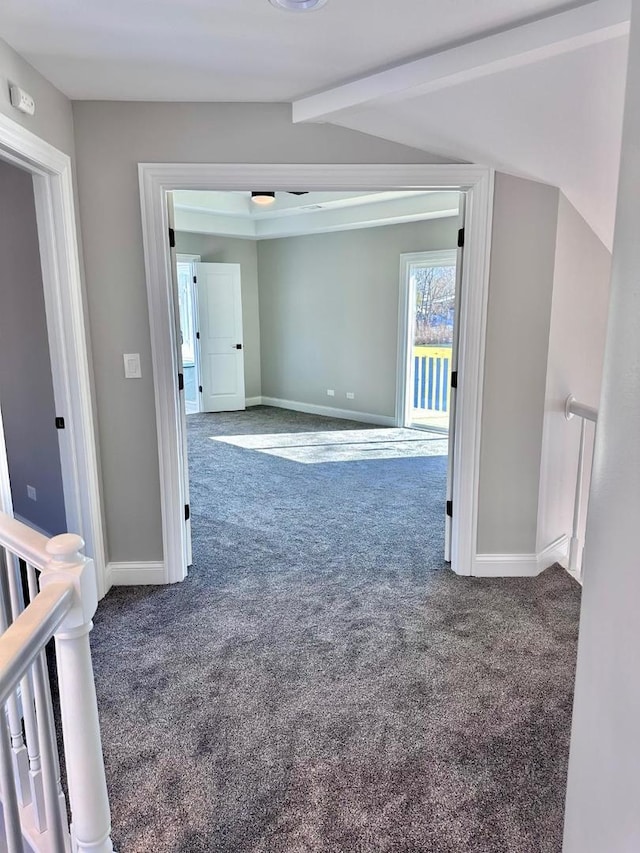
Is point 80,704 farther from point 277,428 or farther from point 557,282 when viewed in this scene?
point 277,428

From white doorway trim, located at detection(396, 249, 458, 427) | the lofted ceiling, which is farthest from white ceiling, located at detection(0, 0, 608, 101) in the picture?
white doorway trim, located at detection(396, 249, 458, 427)

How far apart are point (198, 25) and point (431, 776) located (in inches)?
103

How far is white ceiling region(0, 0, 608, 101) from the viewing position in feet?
5.96

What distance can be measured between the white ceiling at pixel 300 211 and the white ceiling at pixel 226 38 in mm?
3968

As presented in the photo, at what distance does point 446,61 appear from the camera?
2.12m

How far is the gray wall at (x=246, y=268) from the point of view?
26.0 ft

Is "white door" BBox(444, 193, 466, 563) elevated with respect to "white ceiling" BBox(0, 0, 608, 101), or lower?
lower

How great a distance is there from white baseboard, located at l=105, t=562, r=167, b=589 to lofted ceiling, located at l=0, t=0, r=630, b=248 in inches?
92.7

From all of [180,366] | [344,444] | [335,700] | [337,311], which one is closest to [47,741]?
[335,700]

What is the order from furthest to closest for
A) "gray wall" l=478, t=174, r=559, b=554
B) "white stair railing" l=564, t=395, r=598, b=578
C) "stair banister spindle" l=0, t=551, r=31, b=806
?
"white stair railing" l=564, t=395, r=598, b=578, "gray wall" l=478, t=174, r=559, b=554, "stair banister spindle" l=0, t=551, r=31, b=806

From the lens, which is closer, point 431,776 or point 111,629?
point 431,776

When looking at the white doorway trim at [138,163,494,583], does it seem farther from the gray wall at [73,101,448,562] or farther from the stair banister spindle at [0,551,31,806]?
the stair banister spindle at [0,551,31,806]

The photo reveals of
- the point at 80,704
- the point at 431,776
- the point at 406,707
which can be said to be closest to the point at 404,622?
the point at 406,707

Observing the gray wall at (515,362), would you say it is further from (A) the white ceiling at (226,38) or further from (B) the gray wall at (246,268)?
(B) the gray wall at (246,268)
